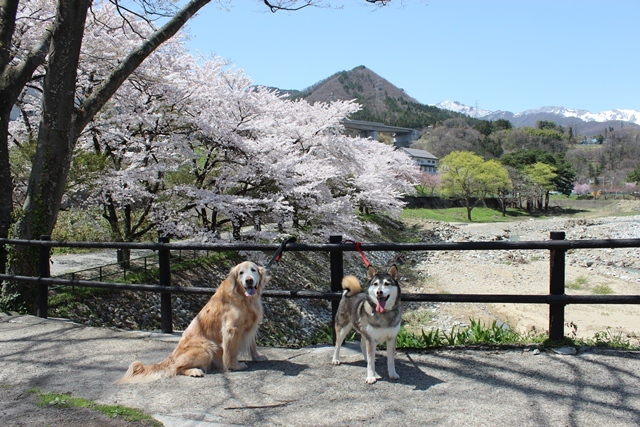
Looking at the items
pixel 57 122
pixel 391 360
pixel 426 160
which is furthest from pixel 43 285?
pixel 426 160

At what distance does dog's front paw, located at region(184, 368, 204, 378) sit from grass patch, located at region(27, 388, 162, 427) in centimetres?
69

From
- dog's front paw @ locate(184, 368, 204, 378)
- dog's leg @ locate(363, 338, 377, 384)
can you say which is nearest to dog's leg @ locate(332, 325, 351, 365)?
dog's leg @ locate(363, 338, 377, 384)

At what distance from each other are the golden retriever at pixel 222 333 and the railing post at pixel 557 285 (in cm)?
271

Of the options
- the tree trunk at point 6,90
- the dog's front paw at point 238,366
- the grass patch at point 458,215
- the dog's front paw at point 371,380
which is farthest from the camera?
the grass patch at point 458,215

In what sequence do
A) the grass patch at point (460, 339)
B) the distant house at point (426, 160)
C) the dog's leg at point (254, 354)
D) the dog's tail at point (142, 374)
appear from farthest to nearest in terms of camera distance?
the distant house at point (426, 160), the grass patch at point (460, 339), the dog's leg at point (254, 354), the dog's tail at point (142, 374)

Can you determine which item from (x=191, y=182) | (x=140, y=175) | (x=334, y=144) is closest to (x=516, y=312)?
(x=334, y=144)

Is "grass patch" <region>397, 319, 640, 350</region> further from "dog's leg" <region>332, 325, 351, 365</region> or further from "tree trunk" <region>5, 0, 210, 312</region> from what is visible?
"tree trunk" <region>5, 0, 210, 312</region>

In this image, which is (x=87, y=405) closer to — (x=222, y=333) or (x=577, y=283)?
(x=222, y=333)

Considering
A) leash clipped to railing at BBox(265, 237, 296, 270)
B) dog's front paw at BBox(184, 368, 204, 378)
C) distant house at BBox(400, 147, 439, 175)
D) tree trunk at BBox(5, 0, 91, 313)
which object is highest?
distant house at BBox(400, 147, 439, 175)

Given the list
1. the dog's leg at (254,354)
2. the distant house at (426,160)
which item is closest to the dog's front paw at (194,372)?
the dog's leg at (254,354)

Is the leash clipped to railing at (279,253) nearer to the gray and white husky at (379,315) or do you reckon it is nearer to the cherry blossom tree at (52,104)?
the gray and white husky at (379,315)

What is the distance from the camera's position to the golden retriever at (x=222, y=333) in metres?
4.26

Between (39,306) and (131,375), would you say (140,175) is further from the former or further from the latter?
(131,375)

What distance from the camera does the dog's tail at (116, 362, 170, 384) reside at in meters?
4.16
